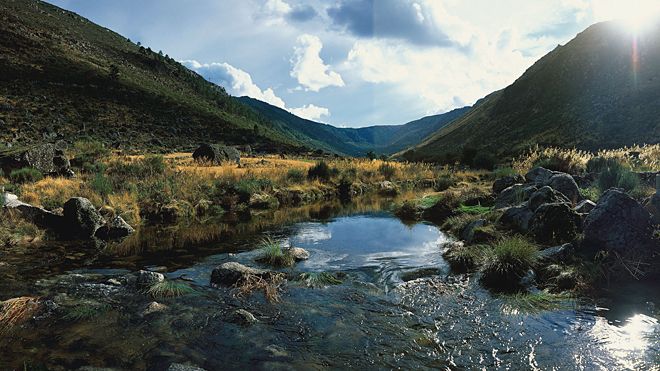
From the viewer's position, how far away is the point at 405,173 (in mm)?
35125

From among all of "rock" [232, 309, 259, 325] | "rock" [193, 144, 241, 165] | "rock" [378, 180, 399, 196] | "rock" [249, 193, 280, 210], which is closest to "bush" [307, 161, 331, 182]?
Answer: "rock" [378, 180, 399, 196]

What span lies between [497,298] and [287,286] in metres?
4.53

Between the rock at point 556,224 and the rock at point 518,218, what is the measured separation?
2.05ft

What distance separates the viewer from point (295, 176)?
28.6 metres

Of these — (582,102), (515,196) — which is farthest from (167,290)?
(582,102)

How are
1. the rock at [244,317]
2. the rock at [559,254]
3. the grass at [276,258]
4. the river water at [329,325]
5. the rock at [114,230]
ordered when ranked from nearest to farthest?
the river water at [329,325], the rock at [244,317], the rock at [559,254], the grass at [276,258], the rock at [114,230]

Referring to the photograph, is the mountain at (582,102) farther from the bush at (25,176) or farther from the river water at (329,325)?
the river water at (329,325)

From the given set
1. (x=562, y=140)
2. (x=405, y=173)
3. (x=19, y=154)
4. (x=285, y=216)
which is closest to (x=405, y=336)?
(x=285, y=216)

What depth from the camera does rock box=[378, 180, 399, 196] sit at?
96.1 ft

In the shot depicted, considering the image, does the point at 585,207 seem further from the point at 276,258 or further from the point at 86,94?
the point at 86,94

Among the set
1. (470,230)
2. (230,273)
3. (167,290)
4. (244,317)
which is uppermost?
(470,230)

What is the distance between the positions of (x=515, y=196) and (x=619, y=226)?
6792mm

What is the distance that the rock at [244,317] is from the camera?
297 inches

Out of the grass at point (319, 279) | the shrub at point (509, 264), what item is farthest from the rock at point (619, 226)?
the grass at point (319, 279)
